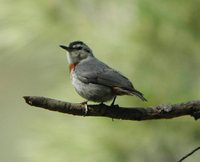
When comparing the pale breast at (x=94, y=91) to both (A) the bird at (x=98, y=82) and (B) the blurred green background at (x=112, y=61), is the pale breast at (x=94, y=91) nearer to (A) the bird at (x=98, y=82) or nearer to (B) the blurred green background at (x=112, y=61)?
(A) the bird at (x=98, y=82)

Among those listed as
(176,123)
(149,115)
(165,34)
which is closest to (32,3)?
(165,34)

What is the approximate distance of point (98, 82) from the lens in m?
1.37

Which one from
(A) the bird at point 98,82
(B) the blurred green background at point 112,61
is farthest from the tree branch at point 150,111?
(B) the blurred green background at point 112,61

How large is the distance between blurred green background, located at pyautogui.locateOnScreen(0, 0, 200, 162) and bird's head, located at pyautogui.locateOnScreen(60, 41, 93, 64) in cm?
10

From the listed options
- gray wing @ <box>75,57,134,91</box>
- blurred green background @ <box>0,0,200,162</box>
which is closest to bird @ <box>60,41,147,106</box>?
gray wing @ <box>75,57,134,91</box>

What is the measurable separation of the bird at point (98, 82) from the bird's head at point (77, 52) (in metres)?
0.02

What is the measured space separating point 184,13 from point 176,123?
242 millimetres

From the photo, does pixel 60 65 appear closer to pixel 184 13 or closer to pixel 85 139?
pixel 85 139

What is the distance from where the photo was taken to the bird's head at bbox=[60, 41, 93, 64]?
5.12ft

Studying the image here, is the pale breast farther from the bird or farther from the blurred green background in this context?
the blurred green background

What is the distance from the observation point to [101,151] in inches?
62.3

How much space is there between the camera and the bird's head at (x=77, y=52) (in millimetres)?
1559

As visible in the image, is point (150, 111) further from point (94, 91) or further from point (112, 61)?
point (112, 61)

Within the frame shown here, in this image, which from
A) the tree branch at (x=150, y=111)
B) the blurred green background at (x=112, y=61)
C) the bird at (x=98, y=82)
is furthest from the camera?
the blurred green background at (x=112, y=61)
